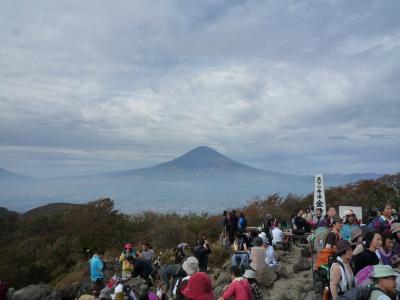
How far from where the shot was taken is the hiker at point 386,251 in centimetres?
455

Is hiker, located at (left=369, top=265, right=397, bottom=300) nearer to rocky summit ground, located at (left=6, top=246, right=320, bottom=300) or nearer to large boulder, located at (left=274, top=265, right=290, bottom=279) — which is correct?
rocky summit ground, located at (left=6, top=246, right=320, bottom=300)

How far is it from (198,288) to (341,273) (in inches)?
70.2

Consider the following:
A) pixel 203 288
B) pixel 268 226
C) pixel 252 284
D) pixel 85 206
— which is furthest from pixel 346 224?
pixel 85 206

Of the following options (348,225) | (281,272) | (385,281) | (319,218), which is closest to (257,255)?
(281,272)

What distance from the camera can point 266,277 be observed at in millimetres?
8328

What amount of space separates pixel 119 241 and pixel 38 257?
421cm

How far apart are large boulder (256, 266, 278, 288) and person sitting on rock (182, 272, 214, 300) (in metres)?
3.75

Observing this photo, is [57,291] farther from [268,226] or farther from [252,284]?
[252,284]

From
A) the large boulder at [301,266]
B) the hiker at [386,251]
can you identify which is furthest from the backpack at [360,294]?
the large boulder at [301,266]

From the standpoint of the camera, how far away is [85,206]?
2373 centimetres

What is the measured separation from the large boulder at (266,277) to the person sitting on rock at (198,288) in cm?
375

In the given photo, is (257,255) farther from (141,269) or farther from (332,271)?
(332,271)

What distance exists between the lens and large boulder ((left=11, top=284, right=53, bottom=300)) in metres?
12.8

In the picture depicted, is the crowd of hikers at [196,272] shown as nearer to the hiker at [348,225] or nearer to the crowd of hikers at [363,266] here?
the crowd of hikers at [363,266]
